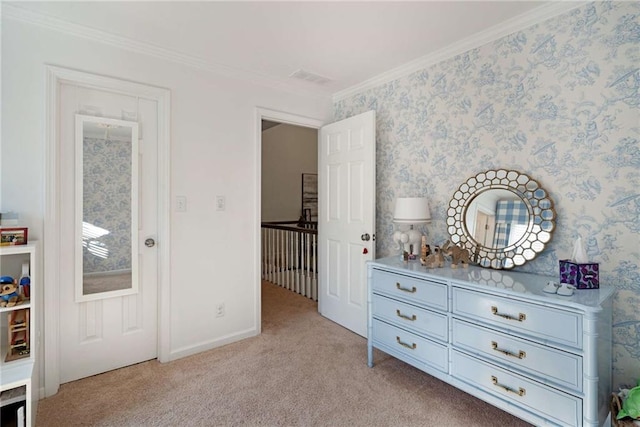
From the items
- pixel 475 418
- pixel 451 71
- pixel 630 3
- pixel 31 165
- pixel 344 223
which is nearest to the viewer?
pixel 630 3

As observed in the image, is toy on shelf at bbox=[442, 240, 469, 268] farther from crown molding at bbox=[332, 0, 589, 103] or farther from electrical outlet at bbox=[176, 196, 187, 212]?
electrical outlet at bbox=[176, 196, 187, 212]

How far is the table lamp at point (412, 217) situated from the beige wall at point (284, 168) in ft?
13.1

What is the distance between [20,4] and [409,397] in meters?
3.44

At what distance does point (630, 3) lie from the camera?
1.68m

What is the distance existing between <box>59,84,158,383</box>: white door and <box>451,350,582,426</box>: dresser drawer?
7.51ft

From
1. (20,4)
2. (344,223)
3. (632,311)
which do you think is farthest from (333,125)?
(632,311)

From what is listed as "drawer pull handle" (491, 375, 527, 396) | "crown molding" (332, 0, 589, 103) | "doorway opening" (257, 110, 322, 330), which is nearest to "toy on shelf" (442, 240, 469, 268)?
"drawer pull handle" (491, 375, 527, 396)

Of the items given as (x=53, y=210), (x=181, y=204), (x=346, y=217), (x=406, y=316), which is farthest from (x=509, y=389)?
(x=53, y=210)

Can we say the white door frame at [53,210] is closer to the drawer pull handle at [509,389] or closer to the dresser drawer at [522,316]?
the dresser drawer at [522,316]

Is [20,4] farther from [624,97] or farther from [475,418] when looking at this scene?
[475,418]

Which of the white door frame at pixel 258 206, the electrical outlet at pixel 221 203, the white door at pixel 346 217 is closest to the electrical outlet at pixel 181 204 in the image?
the electrical outlet at pixel 221 203

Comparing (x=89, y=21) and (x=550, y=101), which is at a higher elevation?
(x=89, y=21)

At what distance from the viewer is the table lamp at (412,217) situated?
245cm

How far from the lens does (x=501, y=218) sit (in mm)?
2145
